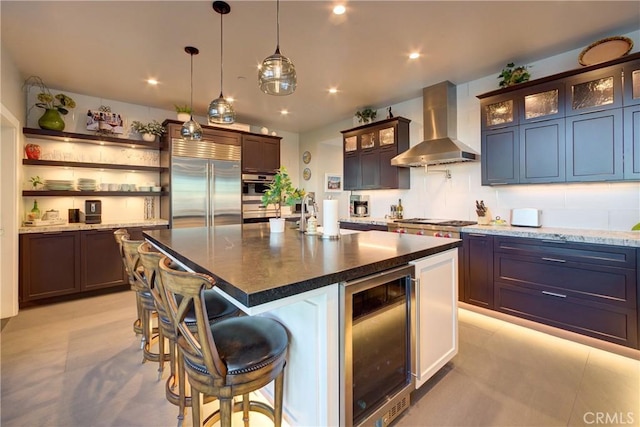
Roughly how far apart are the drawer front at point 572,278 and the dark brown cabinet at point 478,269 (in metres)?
0.10

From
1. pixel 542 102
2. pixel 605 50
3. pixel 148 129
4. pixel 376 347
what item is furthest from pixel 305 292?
pixel 148 129

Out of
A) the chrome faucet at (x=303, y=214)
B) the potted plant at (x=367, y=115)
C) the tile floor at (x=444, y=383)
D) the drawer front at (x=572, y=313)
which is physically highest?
the potted plant at (x=367, y=115)

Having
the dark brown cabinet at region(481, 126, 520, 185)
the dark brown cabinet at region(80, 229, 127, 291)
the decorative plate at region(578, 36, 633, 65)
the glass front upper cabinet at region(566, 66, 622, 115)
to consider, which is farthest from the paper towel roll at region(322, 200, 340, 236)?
the dark brown cabinet at region(80, 229, 127, 291)

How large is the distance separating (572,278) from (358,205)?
10.3 feet

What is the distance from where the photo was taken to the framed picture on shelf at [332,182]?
19.4 ft

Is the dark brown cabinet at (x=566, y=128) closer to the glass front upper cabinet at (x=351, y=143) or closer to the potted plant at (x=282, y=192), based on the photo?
the glass front upper cabinet at (x=351, y=143)

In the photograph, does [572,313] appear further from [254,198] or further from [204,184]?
[204,184]

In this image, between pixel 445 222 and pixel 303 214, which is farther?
pixel 445 222

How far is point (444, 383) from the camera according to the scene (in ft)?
6.39

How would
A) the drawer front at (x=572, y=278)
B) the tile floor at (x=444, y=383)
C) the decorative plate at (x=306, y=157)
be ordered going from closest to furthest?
the tile floor at (x=444, y=383)
the drawer front at (x=572, y=278)
the decorative plate at (x=306, y=157)

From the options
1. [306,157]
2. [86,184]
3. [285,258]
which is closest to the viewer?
[285,258]

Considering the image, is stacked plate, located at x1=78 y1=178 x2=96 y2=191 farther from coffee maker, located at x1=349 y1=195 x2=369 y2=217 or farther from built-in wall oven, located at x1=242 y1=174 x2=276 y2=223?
coffee maker, located at x1=349 y1=195 x2=369 y2=217

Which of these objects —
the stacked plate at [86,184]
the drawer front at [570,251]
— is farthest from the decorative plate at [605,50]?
the stacked plate at [86,184]

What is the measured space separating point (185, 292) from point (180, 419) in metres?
1.01
